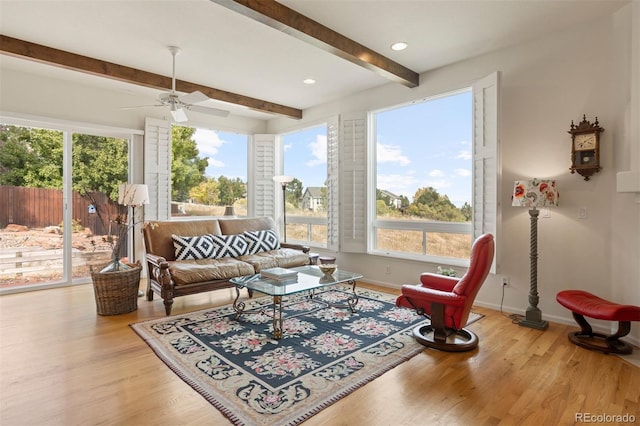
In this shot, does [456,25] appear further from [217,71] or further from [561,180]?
[217,71]

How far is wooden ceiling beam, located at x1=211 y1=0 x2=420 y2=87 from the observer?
276 cm

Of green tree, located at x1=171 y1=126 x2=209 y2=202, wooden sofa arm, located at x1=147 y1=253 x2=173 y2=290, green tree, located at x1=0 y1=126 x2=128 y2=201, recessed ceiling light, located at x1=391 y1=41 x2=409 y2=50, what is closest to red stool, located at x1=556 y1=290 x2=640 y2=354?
recessed ceiling light, located at x1=391 y1=41 x2=409 y2=50

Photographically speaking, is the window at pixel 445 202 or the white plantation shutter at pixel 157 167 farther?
the white plantation shutter at pixel 157 167

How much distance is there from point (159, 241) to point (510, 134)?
171 inches

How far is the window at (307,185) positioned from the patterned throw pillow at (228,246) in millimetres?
1634

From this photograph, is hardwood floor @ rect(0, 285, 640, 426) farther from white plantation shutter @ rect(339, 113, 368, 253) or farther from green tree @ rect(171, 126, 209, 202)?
green tree @ rect(171, 126, 209, 202)

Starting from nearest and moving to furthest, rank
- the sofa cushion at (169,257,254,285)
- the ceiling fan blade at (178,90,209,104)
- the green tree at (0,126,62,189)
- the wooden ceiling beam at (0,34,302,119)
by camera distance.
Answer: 1. the ceiling fan blade at (178,90,209,104)
2. the wooden ceiling beam at (0,34,302,119)
3. the sofa cushion at (169,257,254,285)
4. the green tree at (0,126,62,189)

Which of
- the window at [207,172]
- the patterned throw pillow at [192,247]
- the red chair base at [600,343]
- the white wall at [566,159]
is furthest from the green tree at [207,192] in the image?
the red chair base at [600,343]

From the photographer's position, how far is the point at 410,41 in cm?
365

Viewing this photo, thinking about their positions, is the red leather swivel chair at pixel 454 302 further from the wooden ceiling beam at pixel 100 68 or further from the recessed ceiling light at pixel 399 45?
the wooden ceiling beam at pixel 100 68

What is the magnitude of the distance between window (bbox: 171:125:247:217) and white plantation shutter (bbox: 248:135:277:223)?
140 mm

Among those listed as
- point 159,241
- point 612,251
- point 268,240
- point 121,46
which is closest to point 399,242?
point 268,240

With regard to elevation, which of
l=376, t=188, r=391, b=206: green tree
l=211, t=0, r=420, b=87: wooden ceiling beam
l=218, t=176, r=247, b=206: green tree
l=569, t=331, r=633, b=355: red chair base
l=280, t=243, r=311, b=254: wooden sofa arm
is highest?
l=211, t=0, r=420, b=87: wooden ceiling beam

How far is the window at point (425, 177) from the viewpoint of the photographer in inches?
171
